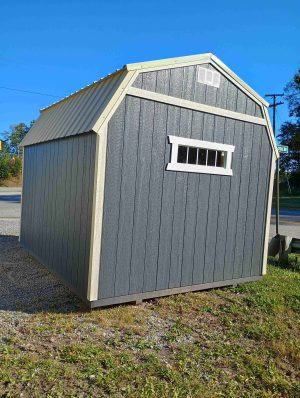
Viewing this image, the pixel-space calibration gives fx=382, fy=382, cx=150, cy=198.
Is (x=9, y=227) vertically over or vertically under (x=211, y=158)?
under

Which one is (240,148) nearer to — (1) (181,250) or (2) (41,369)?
(1) (181,250)

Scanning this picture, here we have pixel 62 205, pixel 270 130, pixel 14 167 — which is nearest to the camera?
pixel 62 205

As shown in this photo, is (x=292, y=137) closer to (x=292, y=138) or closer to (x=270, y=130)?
(x=292, y=138)

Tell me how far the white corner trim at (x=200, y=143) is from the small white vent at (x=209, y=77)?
825 millimetres

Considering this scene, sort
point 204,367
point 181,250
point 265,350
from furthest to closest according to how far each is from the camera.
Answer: point 181,250 → point 265,350 → point 204,367

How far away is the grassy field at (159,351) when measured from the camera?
2.98m

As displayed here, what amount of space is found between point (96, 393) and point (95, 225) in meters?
1.94

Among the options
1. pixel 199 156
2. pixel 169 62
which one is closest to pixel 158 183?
pixel 199 156

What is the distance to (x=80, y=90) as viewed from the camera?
228 inches

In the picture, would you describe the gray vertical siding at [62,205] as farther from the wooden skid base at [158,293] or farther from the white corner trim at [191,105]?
the white corner trim at [191,105]

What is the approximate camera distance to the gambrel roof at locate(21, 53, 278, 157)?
447cm

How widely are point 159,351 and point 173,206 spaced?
2039 millimetres

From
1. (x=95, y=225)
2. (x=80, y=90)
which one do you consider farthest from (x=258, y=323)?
(x=80, y=90)

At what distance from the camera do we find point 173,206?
514 centimetres
